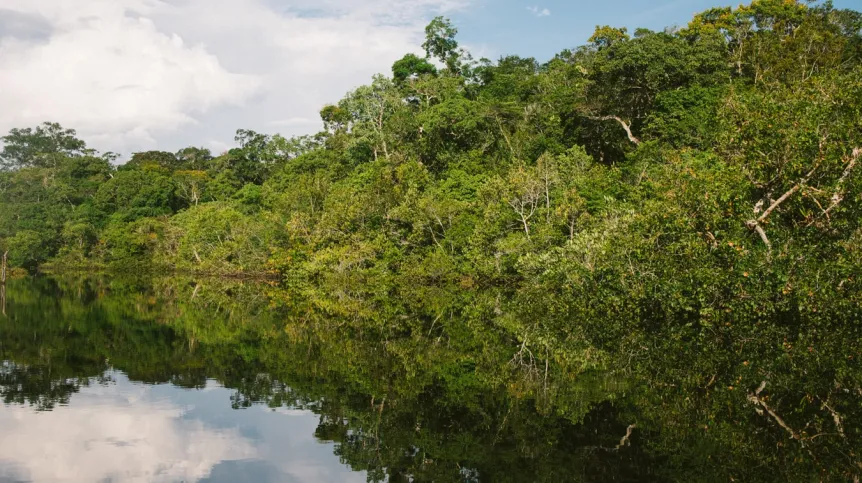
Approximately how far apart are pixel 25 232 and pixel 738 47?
6444 cm

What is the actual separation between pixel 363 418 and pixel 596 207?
23.6 m

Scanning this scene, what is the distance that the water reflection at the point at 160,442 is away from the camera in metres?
8.16

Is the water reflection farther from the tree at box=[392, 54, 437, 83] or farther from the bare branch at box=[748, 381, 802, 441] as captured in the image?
the tree at box=[392, 54, 437, 83]

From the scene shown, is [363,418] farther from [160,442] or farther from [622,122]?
[622,122]

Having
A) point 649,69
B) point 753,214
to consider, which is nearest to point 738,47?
point 649,69

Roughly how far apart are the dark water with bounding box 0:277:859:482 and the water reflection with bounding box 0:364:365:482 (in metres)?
0.04

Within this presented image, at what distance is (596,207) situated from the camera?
3145cm

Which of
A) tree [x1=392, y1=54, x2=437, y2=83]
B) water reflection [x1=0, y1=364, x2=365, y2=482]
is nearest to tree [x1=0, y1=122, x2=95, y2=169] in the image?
tree [x1=392, y1=54, x2=437, y2=83]

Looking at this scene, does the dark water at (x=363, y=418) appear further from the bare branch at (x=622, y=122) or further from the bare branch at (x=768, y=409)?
the bare branch at (x=622, y=122)

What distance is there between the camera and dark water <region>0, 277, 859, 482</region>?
7.98m

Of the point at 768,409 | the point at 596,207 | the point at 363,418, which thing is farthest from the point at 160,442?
the point at 596,207

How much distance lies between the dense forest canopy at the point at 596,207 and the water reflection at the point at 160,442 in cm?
602

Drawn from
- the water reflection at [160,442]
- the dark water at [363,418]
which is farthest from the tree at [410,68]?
the water reflection at [160,442]

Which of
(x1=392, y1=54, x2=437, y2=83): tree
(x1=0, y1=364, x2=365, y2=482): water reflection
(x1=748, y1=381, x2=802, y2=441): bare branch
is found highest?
(x1=392, y1=54, x2=437, y2=83): tree
